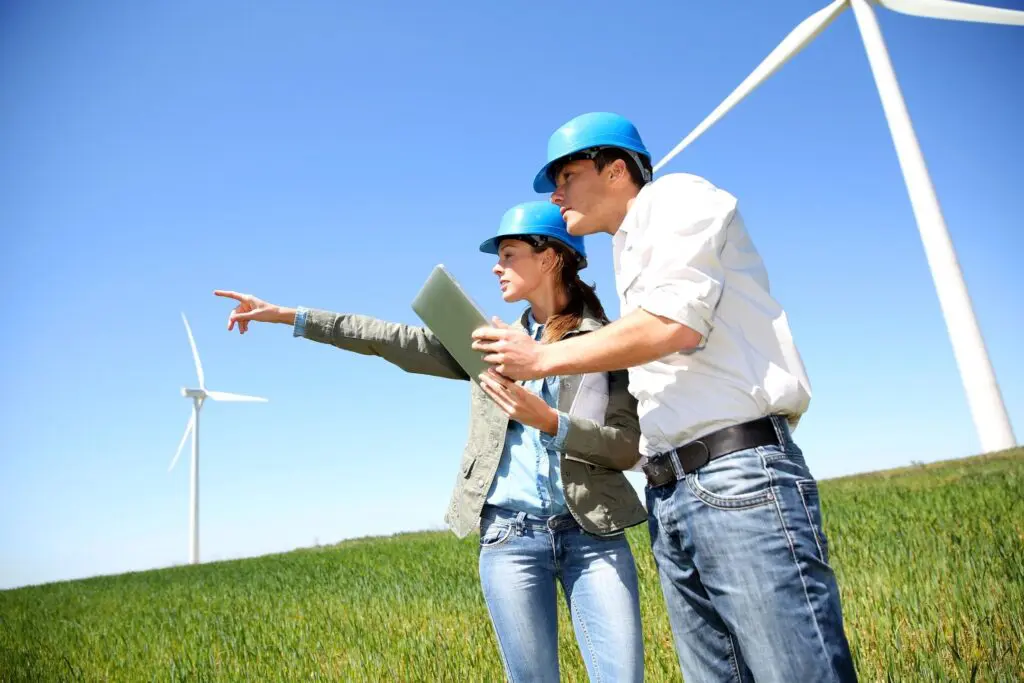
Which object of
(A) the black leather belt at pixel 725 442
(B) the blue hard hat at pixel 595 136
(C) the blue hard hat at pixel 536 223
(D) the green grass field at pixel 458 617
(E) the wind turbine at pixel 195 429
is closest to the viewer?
(A) the black leather belt at pixel 725 442

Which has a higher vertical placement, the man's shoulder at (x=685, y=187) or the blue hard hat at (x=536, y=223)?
the blue hard hat at (x=536, y=223)

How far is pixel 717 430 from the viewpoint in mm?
2062

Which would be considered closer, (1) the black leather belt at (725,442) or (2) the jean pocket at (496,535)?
(1) the black leather belt at (725,442)

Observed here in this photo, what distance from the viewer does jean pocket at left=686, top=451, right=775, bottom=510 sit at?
76.9 inches

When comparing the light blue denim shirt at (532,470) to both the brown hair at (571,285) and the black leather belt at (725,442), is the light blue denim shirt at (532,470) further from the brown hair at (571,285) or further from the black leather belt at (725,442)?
the black leather belt at (725,442)

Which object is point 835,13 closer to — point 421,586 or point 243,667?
point 421,586

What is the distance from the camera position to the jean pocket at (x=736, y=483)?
1.95 meters

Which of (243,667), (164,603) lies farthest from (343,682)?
(164,603)

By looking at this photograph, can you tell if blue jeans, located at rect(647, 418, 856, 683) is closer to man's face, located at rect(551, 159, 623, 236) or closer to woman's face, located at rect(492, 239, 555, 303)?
man's face, located at rect(551, 159, 623, 236)

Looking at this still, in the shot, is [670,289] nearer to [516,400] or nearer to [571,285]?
[516,400]

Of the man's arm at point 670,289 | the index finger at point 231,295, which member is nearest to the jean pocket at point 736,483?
the man's arm at point 670,289

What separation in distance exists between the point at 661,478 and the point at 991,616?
4.16 metres

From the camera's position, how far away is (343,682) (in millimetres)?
5676

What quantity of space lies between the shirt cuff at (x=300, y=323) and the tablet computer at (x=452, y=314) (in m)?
0.95
